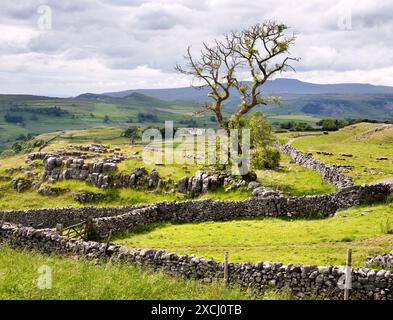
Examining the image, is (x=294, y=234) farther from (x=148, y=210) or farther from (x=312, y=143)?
(x=312, y=143)

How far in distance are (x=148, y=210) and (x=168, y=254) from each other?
18292 millimetres

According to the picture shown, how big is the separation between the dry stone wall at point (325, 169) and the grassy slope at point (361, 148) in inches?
68.1

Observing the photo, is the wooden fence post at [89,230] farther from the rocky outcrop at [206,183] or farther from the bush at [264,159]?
the bush at [264,159]

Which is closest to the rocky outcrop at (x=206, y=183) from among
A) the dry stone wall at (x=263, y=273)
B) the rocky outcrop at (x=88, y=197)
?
the rocky outcrop at (x=88, y=197)

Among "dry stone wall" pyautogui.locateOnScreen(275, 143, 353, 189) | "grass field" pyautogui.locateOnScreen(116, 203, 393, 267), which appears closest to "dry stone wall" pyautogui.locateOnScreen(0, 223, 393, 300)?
"grass field" pyautogui.locateOnScreen(116, 203, 393, 267)

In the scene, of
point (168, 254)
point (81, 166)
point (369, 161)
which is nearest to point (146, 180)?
point (81, 166)

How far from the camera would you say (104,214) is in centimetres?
4338

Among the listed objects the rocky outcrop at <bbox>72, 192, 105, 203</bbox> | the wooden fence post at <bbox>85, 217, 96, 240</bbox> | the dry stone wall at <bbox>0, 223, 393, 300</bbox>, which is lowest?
the rocky outcrop at <bbox>72, 192, 105, 203</bbox>

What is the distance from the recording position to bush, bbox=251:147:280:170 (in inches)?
2355

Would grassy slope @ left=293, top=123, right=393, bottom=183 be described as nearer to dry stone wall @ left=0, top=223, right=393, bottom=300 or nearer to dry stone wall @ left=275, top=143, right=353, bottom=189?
dry stone wall @ left=275, top=143, right=353, bottom=189

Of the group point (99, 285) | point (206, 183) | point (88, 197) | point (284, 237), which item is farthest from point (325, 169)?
point (99, 285)

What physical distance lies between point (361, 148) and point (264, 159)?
2472cm

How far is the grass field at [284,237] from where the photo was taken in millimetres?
26147

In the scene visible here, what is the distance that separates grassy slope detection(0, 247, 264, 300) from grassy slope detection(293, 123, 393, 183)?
105 feet
